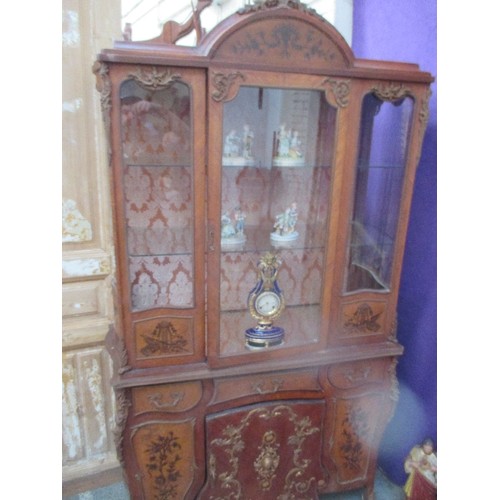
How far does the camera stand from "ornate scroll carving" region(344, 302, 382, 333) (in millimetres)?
1572

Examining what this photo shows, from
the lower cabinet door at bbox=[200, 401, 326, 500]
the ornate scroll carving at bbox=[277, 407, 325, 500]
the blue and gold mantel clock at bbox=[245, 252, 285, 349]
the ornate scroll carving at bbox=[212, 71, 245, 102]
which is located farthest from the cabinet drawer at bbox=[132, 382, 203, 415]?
the ornate scroll carving at bbox=[212, 71, 245, 102]

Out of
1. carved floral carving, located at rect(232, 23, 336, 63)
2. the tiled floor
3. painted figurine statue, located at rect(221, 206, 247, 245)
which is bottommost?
the tiled floor

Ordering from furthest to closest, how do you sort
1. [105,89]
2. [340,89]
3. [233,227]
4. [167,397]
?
[233,227] < [167,397] < [340,89] < [105,89]

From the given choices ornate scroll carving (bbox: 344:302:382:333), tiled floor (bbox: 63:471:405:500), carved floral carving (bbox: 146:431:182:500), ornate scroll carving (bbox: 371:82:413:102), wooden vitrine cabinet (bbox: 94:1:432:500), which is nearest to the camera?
wooden vitrine cabinet (bbox: 94:1:432:500)

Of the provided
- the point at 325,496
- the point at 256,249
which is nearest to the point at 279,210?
the point at 256,249

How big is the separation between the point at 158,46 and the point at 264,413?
128 centimetres

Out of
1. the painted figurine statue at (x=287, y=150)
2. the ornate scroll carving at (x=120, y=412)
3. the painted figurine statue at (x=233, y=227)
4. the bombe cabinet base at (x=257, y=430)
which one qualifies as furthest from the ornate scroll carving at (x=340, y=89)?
the ornate scroll carving at (x=120, y=412)

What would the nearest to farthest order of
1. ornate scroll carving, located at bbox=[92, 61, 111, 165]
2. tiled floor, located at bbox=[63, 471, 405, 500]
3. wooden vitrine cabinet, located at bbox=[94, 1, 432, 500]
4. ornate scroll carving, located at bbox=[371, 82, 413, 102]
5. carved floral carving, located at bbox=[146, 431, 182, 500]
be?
1. ornate scroll carving, located at bbox=[92, 61, 111, 165]
2. wooden vitrine cabinet, located at bbox=[94, 1, 432, 500]
3. ornate scroll carving, located at bbox=[371, 82, 413, 102]
4. carved floral carving, located at bbox=[146, 431, 182, 500]
5. tiled floor, located at bbox=[63, 471, 405, 500]

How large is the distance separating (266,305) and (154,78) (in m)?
0.87

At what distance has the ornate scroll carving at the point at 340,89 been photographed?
1.32m

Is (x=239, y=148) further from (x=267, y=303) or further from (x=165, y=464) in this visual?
(x=165, y=464)

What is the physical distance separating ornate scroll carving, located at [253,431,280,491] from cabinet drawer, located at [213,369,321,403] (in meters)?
0.18

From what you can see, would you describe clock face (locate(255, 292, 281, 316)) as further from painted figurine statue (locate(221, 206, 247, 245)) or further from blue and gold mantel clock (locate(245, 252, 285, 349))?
painted figurine statue (locate(221, 206, 247, 245))

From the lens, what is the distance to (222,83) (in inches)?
48.3
